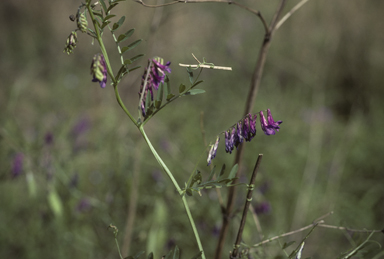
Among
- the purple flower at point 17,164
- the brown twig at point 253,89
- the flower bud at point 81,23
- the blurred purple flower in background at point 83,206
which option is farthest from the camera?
the blurred purple flower in background at point 83,206

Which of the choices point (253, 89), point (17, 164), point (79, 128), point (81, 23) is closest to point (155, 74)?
point (81, 23)

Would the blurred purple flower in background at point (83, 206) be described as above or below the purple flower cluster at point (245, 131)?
below

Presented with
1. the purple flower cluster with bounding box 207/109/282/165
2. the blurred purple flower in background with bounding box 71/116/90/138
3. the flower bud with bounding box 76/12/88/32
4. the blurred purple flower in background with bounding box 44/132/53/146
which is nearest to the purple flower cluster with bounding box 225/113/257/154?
the purple flower cluster with bounding box 207/109/282/165

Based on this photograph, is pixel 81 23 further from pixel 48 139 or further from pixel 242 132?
pixel 48 139

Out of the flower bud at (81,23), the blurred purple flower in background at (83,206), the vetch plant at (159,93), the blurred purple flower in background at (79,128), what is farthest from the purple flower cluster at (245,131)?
the blurred purple flower in background at (79,128)

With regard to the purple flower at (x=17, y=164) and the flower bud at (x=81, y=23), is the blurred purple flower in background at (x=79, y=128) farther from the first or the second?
the flower bud at (x=81, y=23)

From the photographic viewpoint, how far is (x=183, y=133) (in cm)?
302

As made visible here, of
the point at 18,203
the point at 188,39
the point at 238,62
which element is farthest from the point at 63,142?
the point at 188,39

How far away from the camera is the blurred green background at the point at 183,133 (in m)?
1.61

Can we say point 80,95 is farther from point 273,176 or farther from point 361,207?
point 361,207

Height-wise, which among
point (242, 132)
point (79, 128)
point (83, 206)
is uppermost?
point (242, 132)

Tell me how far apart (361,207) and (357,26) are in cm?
292

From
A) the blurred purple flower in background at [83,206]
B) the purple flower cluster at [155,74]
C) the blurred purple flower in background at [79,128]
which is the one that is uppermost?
the purple flower cluster at [155,74]

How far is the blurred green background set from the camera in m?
1.61
